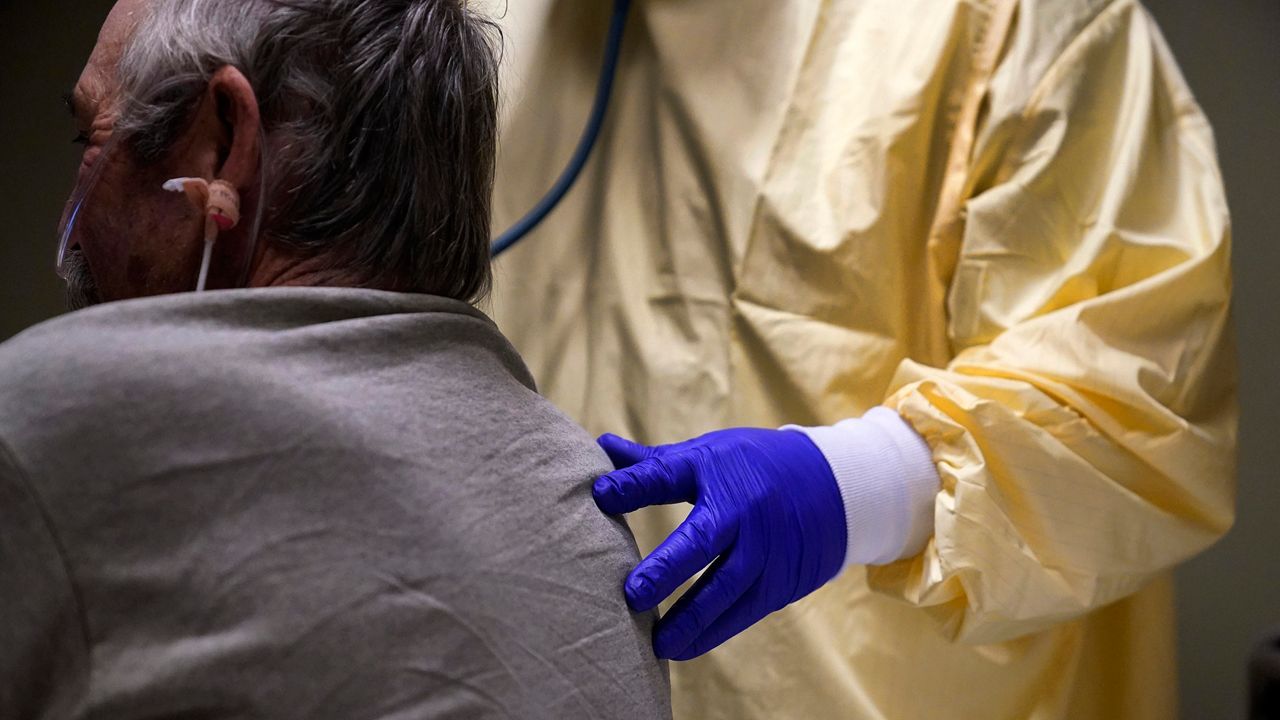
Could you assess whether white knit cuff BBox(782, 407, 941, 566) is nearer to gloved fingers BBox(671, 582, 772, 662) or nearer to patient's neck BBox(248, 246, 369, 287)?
gloved fingers BBox(671, 582, 772, 662)

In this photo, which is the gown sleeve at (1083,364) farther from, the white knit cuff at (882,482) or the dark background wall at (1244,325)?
the dark background wall at (1244,325)

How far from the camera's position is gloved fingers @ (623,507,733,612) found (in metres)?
0.77

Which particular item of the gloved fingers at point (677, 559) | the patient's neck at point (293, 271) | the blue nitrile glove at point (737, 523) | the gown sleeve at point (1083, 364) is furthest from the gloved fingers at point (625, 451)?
the patient's neck at point (293, 271)

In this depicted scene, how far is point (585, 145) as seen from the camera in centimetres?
130

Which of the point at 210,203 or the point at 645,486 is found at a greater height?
the point at 210,203

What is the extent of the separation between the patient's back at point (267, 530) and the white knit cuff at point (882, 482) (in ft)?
1.21

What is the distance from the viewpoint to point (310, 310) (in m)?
0.67

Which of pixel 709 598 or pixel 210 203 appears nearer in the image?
pixel 210 203

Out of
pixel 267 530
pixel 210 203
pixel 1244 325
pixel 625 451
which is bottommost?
pixel 1244 325

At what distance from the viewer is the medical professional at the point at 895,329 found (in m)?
1.03

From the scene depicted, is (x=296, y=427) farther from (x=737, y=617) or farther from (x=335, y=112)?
(x=737, y=617)

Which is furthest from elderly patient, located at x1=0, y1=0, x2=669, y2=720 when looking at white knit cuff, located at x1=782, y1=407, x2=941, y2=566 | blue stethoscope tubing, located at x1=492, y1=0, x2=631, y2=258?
blue stethoscope tubing, located at x1=492, y1=0, x2=631, y2=258

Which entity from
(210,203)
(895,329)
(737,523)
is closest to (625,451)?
(737,523)

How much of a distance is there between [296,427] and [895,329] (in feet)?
2.35
